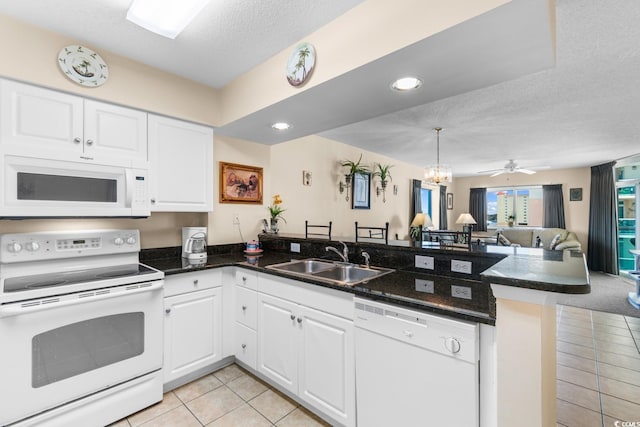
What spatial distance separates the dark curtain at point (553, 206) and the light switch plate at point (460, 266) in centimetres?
748

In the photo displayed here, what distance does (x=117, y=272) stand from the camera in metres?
1.89

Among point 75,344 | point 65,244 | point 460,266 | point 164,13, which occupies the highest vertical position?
point 164,13

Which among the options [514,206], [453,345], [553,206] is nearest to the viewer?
[453,345]

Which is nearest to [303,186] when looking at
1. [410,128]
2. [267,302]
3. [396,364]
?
[410,128]

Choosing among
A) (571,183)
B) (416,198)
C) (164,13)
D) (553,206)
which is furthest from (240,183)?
(571,183)

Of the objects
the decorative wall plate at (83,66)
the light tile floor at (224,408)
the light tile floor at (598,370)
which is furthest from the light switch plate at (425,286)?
the decorative wall plate at (83,66)

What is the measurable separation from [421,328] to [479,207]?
27.6ft

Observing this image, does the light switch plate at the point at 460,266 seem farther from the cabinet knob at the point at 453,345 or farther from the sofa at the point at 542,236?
the sofa at the point at 542,236

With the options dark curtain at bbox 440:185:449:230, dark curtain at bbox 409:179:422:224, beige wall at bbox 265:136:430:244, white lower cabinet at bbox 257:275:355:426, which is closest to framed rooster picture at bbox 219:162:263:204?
beige wall at bbox 265:136:430:244

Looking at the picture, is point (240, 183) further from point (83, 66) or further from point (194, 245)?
point (83, 66)

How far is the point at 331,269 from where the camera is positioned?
225cm

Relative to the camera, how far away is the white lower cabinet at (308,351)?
158cm

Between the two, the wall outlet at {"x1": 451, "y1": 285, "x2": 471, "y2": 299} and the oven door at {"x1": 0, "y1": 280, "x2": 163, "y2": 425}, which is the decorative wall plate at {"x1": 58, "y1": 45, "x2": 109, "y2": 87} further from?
the wall outlet at {"x1": 451, "y1": 285, "x2": 471, "y2": 299}

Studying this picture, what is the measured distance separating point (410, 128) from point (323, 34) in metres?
2.48
